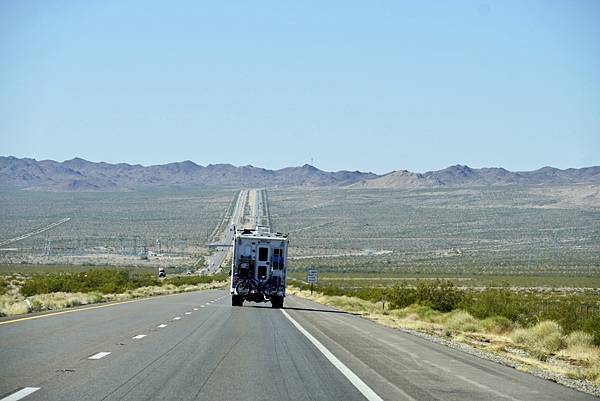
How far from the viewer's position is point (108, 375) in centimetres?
1281

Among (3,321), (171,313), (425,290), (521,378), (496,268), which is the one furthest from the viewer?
(496,268)

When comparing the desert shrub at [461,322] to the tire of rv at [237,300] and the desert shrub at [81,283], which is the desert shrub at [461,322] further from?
the desert shrub at [81,283]

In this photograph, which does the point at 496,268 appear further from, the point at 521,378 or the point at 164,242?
the point at 521,378

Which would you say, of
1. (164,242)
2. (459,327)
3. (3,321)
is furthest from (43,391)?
(164,242)

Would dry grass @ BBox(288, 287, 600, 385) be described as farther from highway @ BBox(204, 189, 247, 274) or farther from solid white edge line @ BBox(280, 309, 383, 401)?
highway @ BBox(204, 189, 247, 274)

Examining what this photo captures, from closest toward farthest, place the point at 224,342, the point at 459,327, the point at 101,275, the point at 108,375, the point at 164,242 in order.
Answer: the point at 108,375, the point at 224,342, the point at 459,327, the point at 101,275, the point at 164,242

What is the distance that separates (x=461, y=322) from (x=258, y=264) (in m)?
8.97

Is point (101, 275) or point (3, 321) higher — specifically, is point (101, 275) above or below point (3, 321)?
below

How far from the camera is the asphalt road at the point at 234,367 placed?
11.8 metres

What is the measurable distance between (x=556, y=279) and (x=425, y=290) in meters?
57.9

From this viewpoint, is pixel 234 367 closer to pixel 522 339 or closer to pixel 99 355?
pixel 99 355

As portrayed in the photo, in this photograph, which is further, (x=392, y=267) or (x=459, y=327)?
(x=392, y=267)

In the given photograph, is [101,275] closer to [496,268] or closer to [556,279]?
[556,279]

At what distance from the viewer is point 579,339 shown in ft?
79.9
